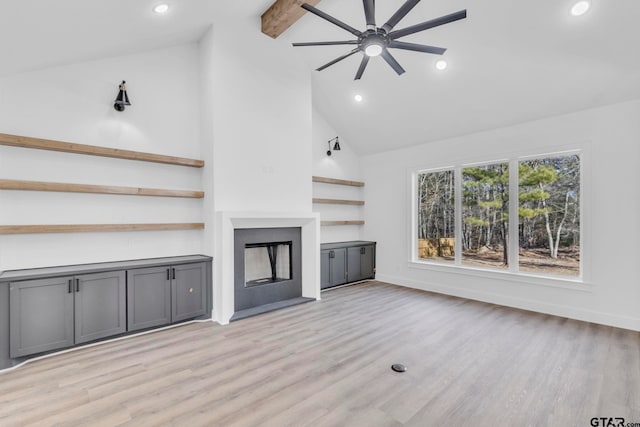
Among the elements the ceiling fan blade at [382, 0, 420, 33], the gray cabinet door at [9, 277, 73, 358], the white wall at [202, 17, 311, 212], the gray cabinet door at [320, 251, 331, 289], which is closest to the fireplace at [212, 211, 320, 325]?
the white wall at [202, 17, 311, 212]

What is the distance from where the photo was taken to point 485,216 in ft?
17.8

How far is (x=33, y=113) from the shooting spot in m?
3.46

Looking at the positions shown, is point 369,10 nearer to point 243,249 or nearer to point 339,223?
point 243,249

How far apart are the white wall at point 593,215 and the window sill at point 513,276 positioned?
0.05 ft

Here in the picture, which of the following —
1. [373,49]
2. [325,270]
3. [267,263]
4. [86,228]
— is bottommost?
[325,270]

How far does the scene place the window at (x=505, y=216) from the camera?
4.57 meters

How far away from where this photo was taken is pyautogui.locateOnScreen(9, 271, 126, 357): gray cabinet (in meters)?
3.00

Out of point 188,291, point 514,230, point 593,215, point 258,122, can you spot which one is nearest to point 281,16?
point 258,122

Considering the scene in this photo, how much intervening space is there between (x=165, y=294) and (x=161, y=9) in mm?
3249

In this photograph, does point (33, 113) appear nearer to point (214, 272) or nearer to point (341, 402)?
point (214, 272)

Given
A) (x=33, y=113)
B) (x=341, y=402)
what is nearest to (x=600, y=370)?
(x=341, y=402)

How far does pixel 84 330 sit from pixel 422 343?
12.1 feet

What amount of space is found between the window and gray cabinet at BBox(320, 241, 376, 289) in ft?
3.48

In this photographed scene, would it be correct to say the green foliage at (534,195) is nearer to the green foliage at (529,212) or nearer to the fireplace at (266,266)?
the green foliage at (529,212)
